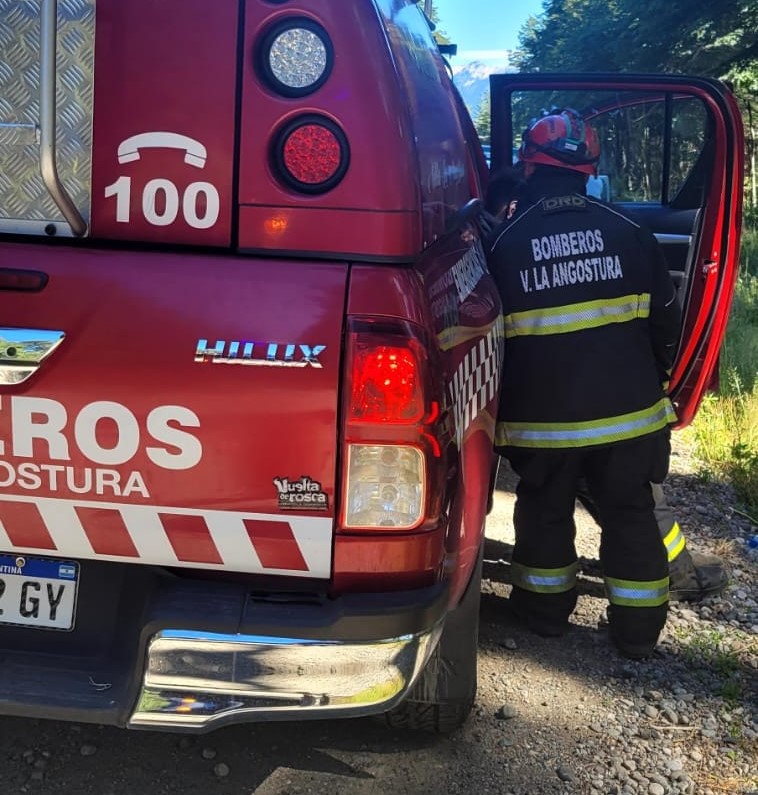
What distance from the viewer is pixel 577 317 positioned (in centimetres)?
324

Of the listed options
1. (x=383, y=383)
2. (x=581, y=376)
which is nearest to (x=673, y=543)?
(x=581, y=376)

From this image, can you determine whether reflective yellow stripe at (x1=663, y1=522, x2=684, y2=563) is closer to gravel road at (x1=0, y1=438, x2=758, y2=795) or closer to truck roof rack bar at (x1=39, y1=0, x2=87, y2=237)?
gravel road at (x1=0, y1=438, x2=758, y2=795)

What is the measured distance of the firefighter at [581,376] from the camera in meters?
3.24

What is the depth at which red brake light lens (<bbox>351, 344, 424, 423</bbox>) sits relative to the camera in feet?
6.16

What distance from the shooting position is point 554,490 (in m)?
3.46

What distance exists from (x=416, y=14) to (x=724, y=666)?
2404mm

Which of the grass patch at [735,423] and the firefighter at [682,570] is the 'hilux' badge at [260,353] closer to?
the firefighter at [682,570]

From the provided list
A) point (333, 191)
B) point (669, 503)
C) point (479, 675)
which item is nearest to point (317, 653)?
point (333, 191)

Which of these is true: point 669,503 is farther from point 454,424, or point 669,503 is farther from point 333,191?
point 333,191

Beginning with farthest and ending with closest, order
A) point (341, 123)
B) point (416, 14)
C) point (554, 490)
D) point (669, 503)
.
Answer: point (669, 503) → point (554, 490) → point (416, 14) → point (341, 123)

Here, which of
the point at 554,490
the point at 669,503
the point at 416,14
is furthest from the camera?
the point at 669,503

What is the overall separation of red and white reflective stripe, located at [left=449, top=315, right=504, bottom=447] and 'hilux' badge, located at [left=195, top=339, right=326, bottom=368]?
38cm

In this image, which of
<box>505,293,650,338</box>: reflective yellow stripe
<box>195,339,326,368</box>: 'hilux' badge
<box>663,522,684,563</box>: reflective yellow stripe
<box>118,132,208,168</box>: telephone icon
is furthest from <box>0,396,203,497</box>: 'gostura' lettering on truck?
<box>663,522,684,563</box>: reflective yellow stripe

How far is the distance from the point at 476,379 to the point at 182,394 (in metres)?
0.90
